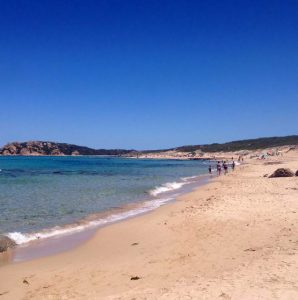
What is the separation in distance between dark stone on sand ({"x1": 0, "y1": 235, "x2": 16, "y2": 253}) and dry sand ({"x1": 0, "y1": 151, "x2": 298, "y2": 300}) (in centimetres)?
176

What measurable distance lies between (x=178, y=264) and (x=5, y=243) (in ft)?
19.0

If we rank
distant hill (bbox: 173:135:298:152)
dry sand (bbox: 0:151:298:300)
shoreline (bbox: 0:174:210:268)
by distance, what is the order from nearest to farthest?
dry sand (bbox: 0:151:298:300), shoreline (bbox: 0:174:210:268), distant hill (bbox: 173:135:298:152)

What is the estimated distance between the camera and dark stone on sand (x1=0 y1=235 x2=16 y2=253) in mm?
11337

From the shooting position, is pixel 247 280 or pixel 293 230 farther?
pixel 293 230

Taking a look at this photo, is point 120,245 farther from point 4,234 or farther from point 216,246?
point 4,234

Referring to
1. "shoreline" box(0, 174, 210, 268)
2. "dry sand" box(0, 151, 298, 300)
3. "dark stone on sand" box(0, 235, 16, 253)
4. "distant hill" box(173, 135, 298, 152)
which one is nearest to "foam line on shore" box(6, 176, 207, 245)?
"shoreline" box(0, 174, 210, 268)

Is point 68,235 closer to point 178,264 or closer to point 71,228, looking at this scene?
point 71,228

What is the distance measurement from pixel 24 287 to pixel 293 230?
7.13 m

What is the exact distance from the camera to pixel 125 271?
851 cm

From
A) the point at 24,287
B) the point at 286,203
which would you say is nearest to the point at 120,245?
the point at 24,287

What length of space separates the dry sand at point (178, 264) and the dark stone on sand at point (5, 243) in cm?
176

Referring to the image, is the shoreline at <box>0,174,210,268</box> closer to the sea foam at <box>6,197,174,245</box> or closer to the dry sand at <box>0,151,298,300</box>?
the sea foam at <box>6,197,174,245</box>

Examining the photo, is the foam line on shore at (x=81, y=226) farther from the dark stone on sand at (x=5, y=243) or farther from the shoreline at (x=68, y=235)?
the dark stone on sand at (x=5, y=243)

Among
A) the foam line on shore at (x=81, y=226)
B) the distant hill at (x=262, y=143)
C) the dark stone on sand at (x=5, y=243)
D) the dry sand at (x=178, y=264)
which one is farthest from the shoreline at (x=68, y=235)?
the distant hill at (x=262, y=143)
